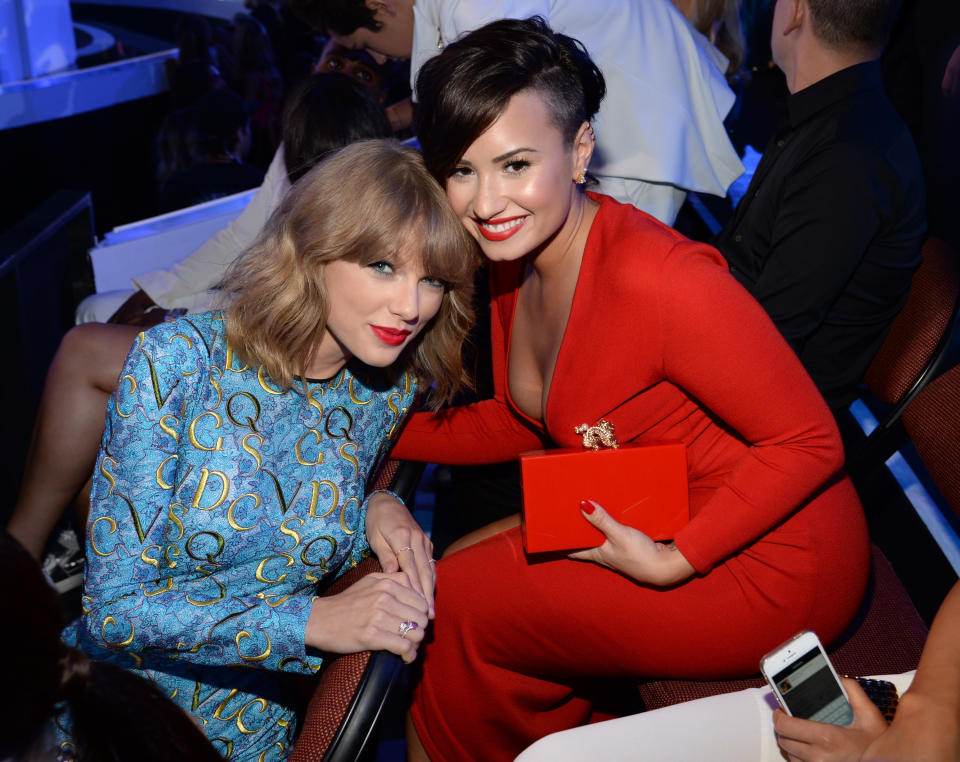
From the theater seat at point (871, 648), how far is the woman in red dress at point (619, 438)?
0.03 m

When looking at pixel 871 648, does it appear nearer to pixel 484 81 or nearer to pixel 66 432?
pixel 484 81

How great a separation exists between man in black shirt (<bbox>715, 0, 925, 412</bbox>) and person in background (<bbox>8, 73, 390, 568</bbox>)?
1300mm

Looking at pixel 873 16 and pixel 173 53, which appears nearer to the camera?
pixel 873 16

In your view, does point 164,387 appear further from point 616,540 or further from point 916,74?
point 916,74

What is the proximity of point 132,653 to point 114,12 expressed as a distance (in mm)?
16217

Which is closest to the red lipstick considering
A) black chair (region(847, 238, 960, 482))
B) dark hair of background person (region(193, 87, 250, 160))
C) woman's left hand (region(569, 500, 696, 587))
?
woman's left hand (region(569, 500, 696, 587))

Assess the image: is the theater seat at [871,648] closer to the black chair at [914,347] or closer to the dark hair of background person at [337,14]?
the black chair at [914,347]

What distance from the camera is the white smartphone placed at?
131 centimetres

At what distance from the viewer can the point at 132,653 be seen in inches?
63.4

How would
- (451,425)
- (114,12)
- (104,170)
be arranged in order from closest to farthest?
(451,425), (104,170), (114,12)

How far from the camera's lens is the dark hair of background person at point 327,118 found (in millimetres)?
2875

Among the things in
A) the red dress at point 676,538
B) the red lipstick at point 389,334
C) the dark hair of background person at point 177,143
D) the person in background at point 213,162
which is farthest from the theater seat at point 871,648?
the dark hair of background person at point 177,143

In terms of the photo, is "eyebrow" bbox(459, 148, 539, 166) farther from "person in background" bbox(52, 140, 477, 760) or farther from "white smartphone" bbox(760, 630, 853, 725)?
"white smartphone" bbox(760, 630, 853, 725)

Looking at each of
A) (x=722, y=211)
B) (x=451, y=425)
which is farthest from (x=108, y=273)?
(x=722, y=211)
